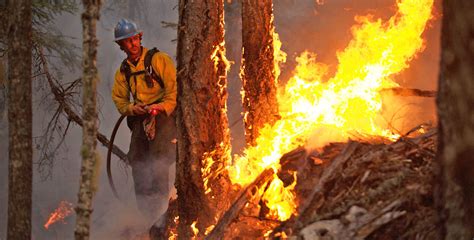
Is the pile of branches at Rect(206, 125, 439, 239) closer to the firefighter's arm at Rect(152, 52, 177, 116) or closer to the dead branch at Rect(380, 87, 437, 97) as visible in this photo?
the dead branch at Rect(380, 87, 437, 97)

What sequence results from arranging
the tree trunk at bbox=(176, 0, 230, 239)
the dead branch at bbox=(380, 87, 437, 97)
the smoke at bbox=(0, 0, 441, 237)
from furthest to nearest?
1. the smoke at bbox=(0, 0, 441, 237)
2. the tree trunk at bbox=(176, 0, 230, 239)
3. the dead branch at bbox=(380, 87, 437, 97)

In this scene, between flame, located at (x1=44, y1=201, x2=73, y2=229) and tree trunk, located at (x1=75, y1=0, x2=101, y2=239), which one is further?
flame, located at (x1=44, y1=201, x2=73, y2=229)

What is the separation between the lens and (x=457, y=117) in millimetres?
3131

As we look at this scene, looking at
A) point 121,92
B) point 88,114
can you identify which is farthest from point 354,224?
point 121,92

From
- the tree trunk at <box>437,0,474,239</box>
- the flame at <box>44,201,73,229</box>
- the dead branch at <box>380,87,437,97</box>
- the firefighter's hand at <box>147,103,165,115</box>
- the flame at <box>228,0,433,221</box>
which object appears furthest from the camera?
the flame at <box>44,201,73,229</box>

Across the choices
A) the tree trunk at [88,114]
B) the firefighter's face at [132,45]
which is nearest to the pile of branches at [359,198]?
A: the tree trunk at [88,114]

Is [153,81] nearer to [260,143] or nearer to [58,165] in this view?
[260,143]

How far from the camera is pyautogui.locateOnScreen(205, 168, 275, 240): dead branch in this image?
5.30 meters

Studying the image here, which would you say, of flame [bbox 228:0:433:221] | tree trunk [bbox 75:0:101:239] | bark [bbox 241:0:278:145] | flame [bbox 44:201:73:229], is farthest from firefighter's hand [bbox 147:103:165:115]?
flame [bbox 44:201:73:229]

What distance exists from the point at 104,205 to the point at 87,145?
20981 mm

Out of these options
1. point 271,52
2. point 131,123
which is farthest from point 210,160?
point 271,52

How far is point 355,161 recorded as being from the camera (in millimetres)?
4758

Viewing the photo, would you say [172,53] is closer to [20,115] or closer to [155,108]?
[155,108]

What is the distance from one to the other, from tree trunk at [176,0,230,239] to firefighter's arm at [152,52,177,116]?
726 mm
